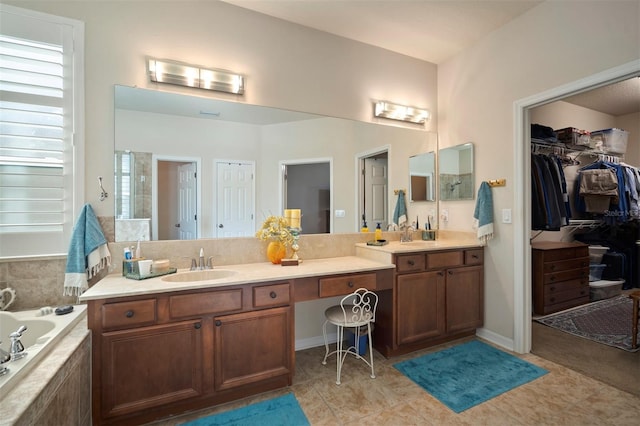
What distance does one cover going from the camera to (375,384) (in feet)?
6.91

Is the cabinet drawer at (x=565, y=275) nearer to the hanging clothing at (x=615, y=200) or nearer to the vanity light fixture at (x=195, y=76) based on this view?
the hanging clothing at (x=615, y=200)

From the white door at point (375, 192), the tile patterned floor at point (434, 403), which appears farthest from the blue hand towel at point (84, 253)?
the white door at point (375, 192)

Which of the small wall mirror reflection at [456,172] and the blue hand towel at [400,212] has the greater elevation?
the small wall mirror reflection at [456,172]

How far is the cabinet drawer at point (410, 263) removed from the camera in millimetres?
2441

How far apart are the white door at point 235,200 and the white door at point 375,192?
1170 millimetres

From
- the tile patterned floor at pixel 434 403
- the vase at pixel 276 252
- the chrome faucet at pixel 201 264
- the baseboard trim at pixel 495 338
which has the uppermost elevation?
the vase at pixel 276 252

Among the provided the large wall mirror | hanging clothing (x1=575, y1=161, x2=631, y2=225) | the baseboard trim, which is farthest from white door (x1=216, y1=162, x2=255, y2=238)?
hanging clothing (x1=575, y1=161, x2=631, y2=225)

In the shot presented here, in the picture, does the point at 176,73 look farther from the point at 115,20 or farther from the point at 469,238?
the point at 469,238

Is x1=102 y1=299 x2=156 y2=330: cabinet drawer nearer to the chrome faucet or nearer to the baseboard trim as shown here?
the chrome faucet

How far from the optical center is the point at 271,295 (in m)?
1.94

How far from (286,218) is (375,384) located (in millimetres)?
1465

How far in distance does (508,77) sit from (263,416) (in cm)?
344

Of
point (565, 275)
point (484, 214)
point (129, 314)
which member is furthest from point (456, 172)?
point (129, 314)

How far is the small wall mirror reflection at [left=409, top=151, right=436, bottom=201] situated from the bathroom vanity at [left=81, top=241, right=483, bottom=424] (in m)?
0.97
